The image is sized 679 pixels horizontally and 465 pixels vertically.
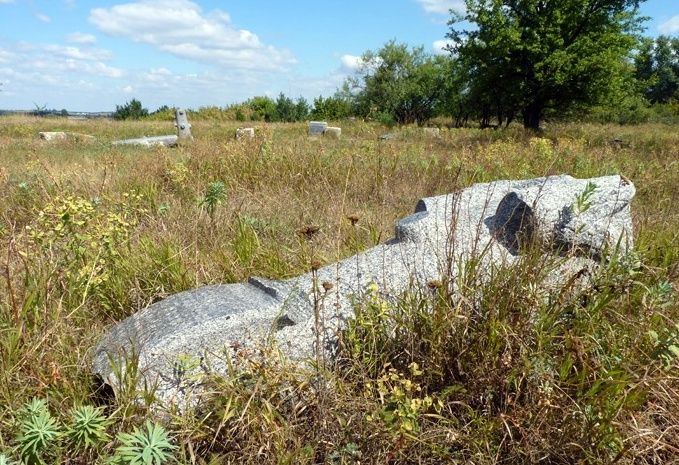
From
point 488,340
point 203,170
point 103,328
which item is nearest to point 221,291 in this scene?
point 103,328

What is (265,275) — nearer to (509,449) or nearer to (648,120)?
(509,449)

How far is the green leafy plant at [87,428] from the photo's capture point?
1.70 meters

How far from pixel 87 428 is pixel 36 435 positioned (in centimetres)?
15

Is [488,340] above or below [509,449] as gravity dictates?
above

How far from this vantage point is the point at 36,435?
1.65 m

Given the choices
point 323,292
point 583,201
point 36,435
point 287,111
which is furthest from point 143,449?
point 287,111

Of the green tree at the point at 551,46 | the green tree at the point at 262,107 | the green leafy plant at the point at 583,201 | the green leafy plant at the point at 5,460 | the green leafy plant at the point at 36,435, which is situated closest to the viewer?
the green leafy plant at the point at 5,460

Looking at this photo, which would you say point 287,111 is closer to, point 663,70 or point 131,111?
point 131,111

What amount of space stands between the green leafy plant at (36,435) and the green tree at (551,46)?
60.6ft

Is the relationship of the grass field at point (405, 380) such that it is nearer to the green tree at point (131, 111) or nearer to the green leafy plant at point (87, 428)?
the green leafy plant at point (87, 428)

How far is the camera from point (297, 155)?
678 cm

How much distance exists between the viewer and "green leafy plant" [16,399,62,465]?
1648 mm

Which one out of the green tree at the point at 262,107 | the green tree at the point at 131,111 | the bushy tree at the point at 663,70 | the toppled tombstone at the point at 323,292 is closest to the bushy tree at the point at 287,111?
the green tree at the point at 262,107

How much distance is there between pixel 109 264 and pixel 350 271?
145cm
